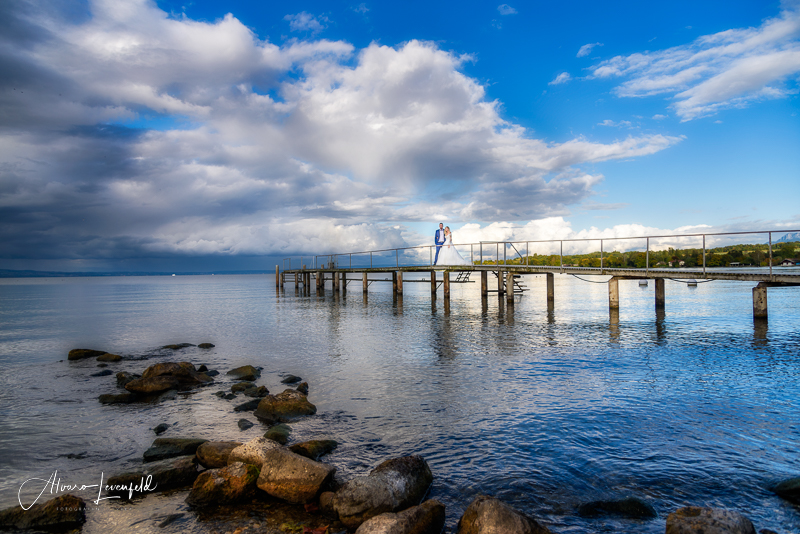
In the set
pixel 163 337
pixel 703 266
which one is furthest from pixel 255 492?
pixel 703 266

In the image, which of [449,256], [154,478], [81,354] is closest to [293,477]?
[154,478]

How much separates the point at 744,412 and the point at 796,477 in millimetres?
3399

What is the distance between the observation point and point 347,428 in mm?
8672

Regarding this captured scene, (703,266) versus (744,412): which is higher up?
(703,266)

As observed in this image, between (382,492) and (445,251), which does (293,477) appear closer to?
(382,492)

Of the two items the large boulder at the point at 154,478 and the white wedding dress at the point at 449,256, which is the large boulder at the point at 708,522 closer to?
the large boulder at the point at 154,478

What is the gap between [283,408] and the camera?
31.9 ft

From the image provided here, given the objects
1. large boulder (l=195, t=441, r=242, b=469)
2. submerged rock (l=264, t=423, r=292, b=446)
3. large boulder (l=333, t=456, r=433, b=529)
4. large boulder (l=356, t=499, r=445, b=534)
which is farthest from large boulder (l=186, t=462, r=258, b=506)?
large boulder (l=356, t=499, r=445, b=534)

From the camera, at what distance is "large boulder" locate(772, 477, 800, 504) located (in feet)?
18.3

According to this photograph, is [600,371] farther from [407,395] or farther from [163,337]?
[163,337]

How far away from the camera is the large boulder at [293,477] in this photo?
19.6ft

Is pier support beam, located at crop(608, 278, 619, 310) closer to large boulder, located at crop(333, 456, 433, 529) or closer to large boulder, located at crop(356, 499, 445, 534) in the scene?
large boulder, located at crop(333, 456, 433, 529)

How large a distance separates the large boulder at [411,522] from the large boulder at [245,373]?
30.5 feet

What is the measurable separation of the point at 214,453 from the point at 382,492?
326 centimetres
